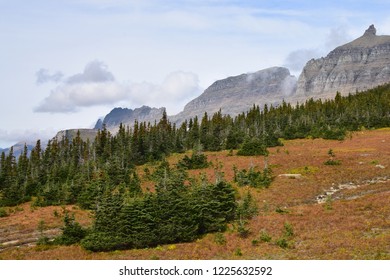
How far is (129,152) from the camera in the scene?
94.9 meters

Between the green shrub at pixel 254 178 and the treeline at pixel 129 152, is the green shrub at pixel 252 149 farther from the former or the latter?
the green shrub at pixel 254 178

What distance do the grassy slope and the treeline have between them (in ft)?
17.6

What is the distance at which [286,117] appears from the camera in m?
134

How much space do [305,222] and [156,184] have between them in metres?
32.0

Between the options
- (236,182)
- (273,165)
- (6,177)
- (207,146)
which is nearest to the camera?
(236,182)

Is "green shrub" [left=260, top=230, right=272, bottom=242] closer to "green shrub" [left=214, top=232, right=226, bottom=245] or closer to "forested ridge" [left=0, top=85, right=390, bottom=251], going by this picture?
"green shrub" [left=214, top=232, right=226, bottom=245]

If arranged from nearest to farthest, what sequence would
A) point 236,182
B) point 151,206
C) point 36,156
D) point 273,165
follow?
point 151,206 → point 236,182 → point 273,165 → point 36,156

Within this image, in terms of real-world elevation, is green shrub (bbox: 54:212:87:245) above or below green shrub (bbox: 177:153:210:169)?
below

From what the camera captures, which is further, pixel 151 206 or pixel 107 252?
pixel 151 206

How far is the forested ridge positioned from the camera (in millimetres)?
31656

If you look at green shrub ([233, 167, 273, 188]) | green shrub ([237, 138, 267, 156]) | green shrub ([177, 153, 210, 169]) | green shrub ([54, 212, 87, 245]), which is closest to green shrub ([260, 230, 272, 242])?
green shrub ([54, 212, 87, 245])
